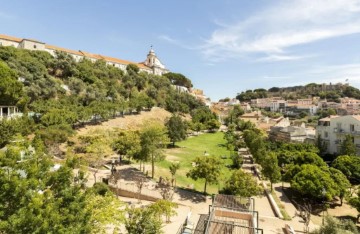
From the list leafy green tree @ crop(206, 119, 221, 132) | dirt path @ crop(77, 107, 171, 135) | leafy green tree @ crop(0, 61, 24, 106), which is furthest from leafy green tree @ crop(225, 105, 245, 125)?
leafy green tree @ crop(0, 61, 24, 106)

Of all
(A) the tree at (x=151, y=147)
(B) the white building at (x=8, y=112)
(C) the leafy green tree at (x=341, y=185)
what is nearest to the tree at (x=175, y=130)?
(A) the tree at (x=151, y=147)

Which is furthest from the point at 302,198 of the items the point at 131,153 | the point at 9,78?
the point at 9,78

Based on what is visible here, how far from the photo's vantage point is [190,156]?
1821 inches

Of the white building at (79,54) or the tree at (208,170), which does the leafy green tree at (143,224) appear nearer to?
the tree at (208,170)

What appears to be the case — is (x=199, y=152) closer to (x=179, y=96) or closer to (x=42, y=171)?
(x=42, y=171)

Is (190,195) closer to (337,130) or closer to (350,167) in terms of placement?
(350,167)

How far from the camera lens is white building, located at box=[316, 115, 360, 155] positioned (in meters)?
43.7

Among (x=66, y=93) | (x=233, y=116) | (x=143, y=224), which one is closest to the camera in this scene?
(x=143, y=224)

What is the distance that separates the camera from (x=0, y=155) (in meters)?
11.1

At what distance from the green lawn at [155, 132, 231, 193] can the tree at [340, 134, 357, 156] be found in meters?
19.2

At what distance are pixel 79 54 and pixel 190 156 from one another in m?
68.7

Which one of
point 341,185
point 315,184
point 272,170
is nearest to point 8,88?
point 272,170

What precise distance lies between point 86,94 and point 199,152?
34982 mm

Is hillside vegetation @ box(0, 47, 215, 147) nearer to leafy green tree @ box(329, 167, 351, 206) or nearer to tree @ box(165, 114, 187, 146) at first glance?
tree @ box(165, 114, 187, 146)
